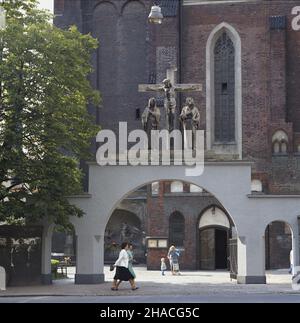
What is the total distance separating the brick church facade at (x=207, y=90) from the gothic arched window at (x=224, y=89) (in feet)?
0.17

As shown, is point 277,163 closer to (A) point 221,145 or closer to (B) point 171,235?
(A) point 221,145

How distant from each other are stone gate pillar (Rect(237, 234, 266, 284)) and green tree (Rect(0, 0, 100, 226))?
5.62 m

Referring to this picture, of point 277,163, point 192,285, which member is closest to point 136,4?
point 277,163

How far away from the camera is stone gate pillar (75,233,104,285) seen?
24.6m

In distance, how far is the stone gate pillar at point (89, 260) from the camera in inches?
968

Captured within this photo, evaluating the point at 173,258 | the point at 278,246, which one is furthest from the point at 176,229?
the point at 173,258

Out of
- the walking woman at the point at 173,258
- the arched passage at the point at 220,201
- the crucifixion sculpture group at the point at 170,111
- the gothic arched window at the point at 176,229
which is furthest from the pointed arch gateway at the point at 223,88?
the arched passage at the point at 220,201

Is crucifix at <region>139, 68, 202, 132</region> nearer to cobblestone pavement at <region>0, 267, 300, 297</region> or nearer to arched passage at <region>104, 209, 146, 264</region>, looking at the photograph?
cobblestone pavement at <region>0, 267, 300, 297</region>

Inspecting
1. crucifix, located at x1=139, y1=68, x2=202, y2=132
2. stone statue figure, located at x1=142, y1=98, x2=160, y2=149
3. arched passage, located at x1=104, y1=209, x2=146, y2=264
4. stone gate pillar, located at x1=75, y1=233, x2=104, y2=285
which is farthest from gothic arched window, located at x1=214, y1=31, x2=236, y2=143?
stone gate pillar, located at x1=75, y1=233, x2=104, y2=285

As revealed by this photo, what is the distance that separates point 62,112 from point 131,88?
17.0m

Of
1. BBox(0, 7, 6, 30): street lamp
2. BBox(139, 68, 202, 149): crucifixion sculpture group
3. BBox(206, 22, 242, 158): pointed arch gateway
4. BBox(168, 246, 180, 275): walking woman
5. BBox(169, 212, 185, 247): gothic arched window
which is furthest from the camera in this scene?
BBox(206, 22, 242, 158): pointed arch gateway

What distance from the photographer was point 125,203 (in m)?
40.0

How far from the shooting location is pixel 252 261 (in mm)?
24188

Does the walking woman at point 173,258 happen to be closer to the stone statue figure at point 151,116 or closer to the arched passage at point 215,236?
the arched passage at point 215,236
